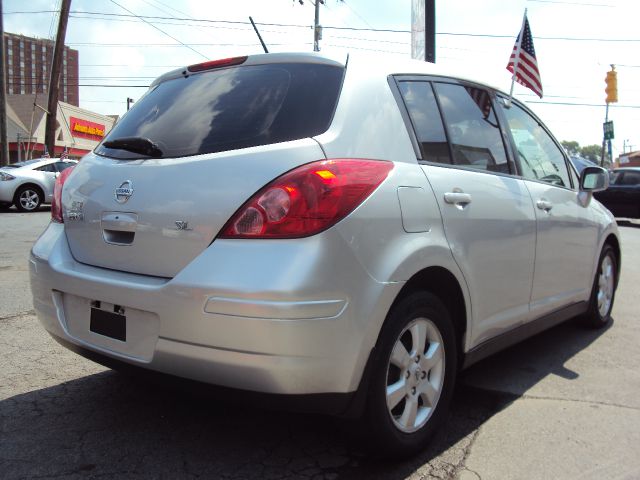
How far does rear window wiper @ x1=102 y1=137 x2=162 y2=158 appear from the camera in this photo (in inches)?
101

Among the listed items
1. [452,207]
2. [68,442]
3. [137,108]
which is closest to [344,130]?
[452,207]

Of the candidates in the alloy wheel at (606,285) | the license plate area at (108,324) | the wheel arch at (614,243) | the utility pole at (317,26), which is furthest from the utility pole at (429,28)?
the utility pole at (317,26)

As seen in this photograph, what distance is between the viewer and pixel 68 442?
8.64 ft

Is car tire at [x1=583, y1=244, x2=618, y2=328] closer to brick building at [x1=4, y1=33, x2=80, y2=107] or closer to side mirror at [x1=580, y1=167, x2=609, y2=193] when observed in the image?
side mirror at [x1=580, y1=167, x2=609, y2=193]

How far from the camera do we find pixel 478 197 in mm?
2965

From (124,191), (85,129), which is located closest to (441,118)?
(124,191)

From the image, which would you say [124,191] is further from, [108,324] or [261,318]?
[261,318]

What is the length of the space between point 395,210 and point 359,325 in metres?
0.51

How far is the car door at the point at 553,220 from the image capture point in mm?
3602

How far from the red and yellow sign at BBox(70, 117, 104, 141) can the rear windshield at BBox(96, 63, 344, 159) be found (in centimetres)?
4623

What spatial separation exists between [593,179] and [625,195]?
1366 centimetres

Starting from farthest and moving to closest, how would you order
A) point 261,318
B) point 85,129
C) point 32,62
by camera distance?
point 85,129 < point 32,62 < point 261,318

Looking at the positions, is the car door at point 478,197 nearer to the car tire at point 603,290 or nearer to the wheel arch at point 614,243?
the car tire at point 603,290

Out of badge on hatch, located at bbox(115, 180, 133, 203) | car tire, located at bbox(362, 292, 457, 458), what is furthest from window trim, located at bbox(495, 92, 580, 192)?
badge on hatch, located at bbox(115, 180, 133, 203)
